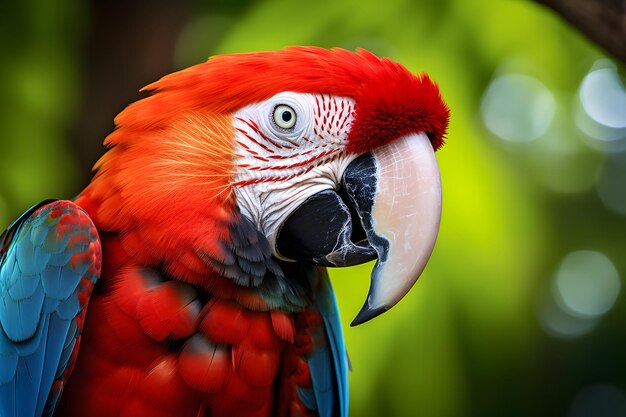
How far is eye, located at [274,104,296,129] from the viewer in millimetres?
1461

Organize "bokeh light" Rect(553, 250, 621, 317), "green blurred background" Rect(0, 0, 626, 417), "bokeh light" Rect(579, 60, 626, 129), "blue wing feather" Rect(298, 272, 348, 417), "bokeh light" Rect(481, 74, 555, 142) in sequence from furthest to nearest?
"bokeh light" Rect(553, 250, 621, 317) < "bokeh light" Rect(579, 60, 626, 129) < "bokeh light" Rect(481, 74, 555, 142) < "green blurred background" Rect(0, 0, 626, 417) < "blue wing feather" Rect(298, 272, 348, 417)

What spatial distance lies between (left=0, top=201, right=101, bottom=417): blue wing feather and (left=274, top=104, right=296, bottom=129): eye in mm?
411

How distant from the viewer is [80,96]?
2.83 metres

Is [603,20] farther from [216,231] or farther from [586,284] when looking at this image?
[586,284]

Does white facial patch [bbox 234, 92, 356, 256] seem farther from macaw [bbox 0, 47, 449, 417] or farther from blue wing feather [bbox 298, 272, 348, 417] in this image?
blue wing feather [bbox 298, 272, 348, 417]

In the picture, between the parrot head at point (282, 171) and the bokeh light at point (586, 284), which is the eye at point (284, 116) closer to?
the parrot head at point (282, 171)

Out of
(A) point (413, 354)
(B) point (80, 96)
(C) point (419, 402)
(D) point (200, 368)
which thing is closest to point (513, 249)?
(A) point (413, 354)

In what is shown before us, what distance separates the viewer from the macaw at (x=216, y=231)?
142 centimetres

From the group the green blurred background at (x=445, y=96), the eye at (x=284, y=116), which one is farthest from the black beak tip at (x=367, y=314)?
the green blurred background at (x=445, y=96)

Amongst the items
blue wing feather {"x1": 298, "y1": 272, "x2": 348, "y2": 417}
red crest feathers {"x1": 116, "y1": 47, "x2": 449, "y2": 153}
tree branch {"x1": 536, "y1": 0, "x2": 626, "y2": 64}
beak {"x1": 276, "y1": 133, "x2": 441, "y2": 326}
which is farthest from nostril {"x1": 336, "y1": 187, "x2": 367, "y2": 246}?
tree branch {"x1": 536, "y1": 0, "x2": 626, "y2": 64}

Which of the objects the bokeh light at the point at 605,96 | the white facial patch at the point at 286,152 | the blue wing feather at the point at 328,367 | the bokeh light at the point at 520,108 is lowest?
the blue wing feather at the point at 328,367

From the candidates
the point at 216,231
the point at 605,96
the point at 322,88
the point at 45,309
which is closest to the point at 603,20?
the point at 322,88

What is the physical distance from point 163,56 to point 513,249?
1421mm

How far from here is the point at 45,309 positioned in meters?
1.43
